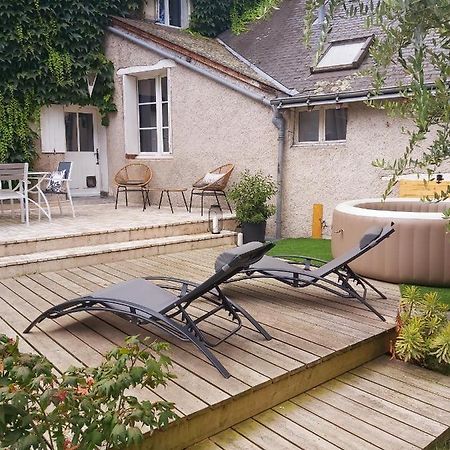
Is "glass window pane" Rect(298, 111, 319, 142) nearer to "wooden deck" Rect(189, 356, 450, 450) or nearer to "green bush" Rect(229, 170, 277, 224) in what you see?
"green bush" Rect(229, 170, 277, 224)

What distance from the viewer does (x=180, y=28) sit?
1175 cm

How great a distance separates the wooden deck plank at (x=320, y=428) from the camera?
246 cm

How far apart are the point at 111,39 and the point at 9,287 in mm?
7386

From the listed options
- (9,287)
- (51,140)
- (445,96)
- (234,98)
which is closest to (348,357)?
(445,96)

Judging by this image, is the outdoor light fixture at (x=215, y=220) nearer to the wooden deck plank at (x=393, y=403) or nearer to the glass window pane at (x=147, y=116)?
the glass window pane at (x=147, y=116)

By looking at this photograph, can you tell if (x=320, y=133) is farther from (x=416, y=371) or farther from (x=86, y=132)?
(x=86, y=132)

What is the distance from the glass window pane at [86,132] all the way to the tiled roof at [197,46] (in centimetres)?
214

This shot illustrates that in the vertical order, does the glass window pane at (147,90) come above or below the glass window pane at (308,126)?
A: above

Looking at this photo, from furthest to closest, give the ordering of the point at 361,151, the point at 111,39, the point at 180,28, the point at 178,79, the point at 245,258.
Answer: the point at 180,28 → the point at 111,39 → the point at 178,79 → the point at 361,151 → the point at 245,258

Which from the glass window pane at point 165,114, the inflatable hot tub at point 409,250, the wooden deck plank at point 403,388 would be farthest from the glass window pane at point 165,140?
the wooden deck plank at point 403,388

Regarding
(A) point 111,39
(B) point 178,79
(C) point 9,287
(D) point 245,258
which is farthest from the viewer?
(A) point 111,39

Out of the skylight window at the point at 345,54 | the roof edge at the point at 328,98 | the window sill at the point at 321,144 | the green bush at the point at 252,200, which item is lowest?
the green bush at the point at 252,200

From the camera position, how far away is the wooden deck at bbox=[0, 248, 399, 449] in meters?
2.61

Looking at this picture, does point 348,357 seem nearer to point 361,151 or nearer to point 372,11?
point 372,11
